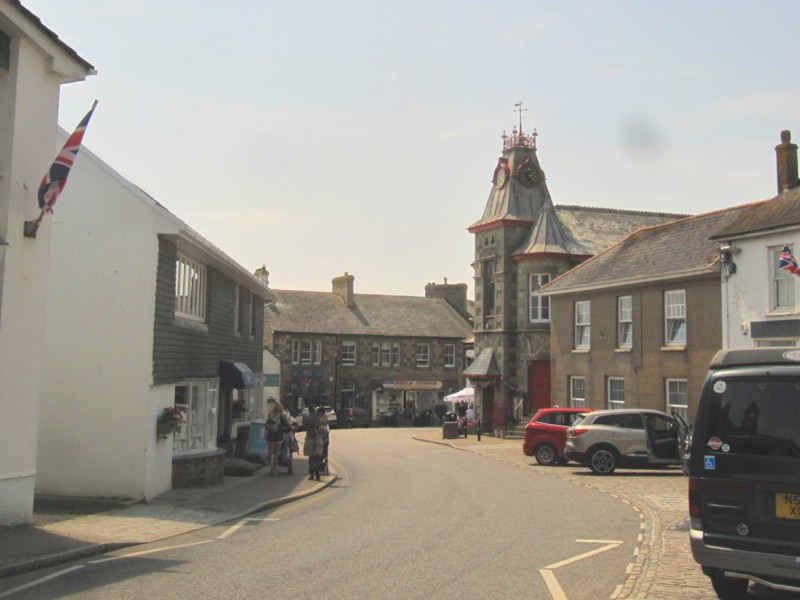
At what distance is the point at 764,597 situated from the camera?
27.7ft

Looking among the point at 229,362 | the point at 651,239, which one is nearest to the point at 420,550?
the point at 229,362

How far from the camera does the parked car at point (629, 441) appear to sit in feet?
72.4

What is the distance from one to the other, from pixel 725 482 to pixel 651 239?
81.0 ft

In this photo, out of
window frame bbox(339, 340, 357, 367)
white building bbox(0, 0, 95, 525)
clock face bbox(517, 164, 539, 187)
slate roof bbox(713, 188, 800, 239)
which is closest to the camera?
white building bbox(0, 0, 95, 525)

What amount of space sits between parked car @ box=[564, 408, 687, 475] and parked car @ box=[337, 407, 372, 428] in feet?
110

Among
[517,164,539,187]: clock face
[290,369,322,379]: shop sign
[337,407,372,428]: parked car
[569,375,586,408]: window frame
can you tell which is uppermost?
[517,164,539,187]: clock face

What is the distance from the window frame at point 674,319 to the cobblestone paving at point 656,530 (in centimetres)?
546

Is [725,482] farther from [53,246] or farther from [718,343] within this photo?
[718,343]

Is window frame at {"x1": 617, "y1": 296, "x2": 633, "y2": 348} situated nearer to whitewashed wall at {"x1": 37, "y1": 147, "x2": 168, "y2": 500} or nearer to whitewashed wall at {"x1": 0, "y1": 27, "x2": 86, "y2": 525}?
whitewashed wall at {"x1": 37, "y1": 147, "x2": 168, "y2": 500}

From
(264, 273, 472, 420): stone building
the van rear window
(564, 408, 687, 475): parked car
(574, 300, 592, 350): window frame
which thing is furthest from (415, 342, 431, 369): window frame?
the van rear window

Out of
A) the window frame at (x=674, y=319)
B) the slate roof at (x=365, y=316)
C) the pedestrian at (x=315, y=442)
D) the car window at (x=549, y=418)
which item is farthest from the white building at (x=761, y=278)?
the slate roof at (x=365, y=316)

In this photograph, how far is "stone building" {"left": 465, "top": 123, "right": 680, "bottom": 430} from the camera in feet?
127

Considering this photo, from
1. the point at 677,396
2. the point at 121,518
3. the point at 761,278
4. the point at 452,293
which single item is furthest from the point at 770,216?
the point at 452,293

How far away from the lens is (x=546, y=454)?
82.7 feet
